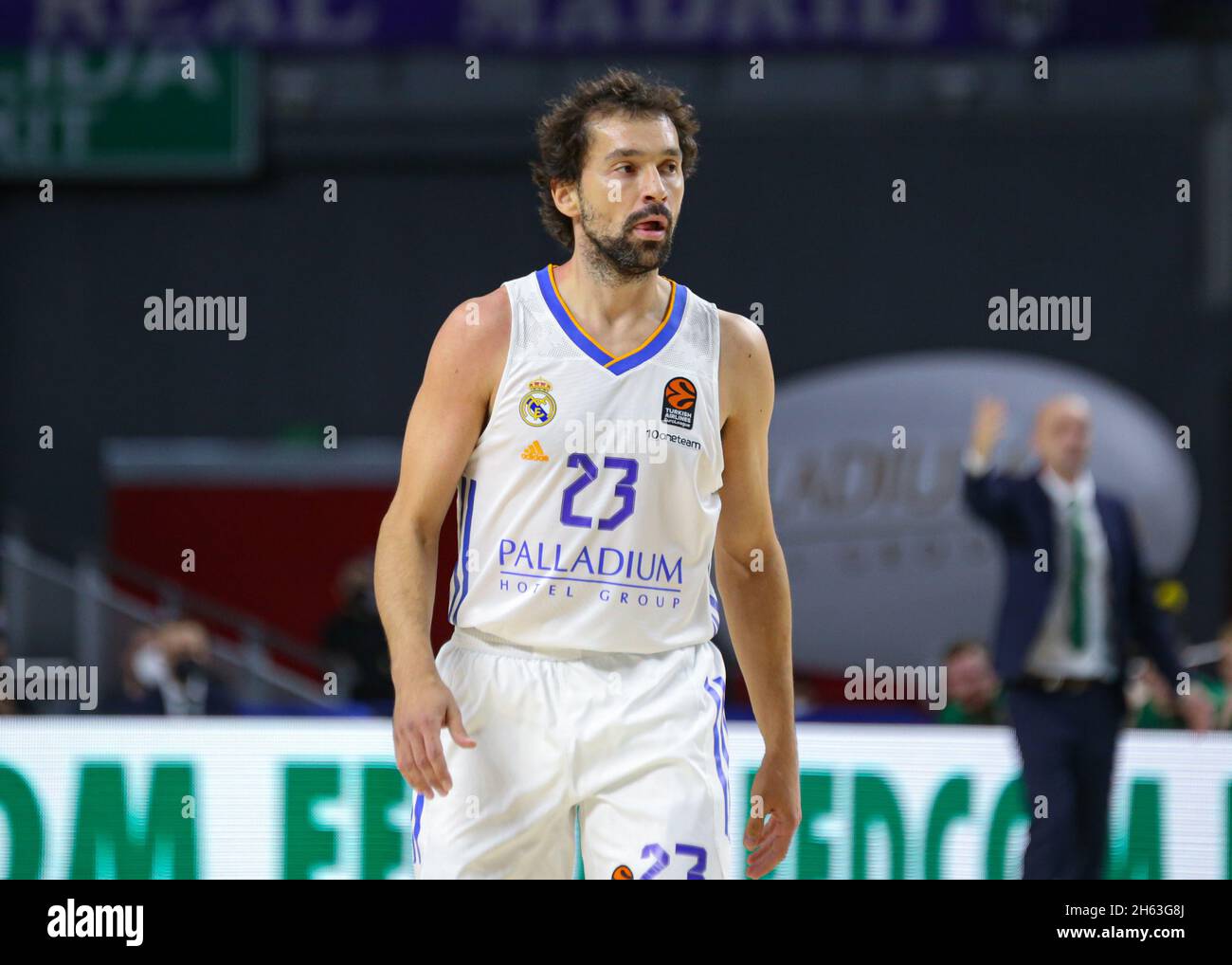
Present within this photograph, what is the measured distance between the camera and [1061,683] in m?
5.58

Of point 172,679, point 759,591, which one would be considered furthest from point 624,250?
point 172,679

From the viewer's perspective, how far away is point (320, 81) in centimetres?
1072

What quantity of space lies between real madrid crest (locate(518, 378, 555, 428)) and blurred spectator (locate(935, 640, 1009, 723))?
3.96 m

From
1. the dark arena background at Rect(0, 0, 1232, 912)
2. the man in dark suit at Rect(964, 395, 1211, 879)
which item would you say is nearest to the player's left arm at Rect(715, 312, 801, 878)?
the man in dark suit at Rect(964, 395, 1211, 879)

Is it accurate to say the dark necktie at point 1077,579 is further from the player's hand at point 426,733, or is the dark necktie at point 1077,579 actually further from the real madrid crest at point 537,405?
the player's hand at point 426,733

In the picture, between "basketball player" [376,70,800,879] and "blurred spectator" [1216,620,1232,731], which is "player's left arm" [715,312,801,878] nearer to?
"basketball player" [376,70,800,879]

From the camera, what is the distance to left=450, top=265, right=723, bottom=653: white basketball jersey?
2.91 metres

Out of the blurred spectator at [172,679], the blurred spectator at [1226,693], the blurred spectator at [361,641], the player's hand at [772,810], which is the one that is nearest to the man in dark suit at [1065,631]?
the blurred spectator at [1226,693]

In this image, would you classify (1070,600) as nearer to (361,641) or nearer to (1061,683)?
(1061,683)

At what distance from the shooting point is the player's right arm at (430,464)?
9.42 feet

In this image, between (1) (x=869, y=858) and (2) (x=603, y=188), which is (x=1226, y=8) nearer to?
(1) (x=869, y=858)
